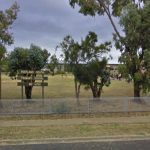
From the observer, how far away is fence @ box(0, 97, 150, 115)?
18.1 metres

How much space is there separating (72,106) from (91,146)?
676 cm

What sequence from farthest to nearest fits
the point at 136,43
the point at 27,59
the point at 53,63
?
the point at 27,59 < the point at 53,63 < the point at 136,43

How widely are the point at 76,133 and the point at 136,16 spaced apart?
8.63 metres

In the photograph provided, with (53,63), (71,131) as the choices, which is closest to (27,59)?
(53,63)

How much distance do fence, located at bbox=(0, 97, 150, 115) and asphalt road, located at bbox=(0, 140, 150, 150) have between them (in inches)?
234

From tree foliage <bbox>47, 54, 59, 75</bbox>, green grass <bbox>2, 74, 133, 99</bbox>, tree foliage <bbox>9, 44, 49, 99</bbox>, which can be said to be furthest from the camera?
green grass <bbox>2, 74, 133, 99</bbox>

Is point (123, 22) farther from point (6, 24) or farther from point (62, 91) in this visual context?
point (62, 91)

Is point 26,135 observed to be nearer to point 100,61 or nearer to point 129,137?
point 129,137

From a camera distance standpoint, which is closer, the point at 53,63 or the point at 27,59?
the point at 53,63

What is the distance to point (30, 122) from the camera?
16625 millimetres

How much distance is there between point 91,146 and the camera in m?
11.8

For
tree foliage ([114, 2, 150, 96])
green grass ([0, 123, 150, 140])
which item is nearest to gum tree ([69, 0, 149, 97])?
tree foliage ([114, 2, 150, 96])

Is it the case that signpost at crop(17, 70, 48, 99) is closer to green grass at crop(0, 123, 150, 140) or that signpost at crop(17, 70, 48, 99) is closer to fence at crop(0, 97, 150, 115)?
fence at crop(0, 97, 150, 115)

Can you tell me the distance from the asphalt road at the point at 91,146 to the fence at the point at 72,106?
5.96 m
